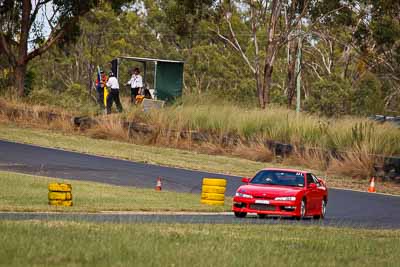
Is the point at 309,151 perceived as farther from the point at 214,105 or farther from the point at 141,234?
the point at 141,234

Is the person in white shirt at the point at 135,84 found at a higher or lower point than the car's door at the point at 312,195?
higher

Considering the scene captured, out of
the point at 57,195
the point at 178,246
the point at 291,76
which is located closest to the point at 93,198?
the point at 57,195

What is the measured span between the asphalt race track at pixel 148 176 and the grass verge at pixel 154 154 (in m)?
1.27

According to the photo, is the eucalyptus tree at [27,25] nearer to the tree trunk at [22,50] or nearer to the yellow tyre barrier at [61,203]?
the tree trunk at [22,50]

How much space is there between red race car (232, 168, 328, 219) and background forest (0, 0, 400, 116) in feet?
70.9

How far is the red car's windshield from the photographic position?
75.7 feet

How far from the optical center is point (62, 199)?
20641mm

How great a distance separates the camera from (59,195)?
2059 cm

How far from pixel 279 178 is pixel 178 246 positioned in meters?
11.3

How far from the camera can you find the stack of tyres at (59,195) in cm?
2056

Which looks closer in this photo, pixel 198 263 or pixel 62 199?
pixel 198 263

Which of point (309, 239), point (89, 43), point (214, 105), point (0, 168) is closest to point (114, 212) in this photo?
point (309, 239)

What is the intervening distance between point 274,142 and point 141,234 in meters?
24.9

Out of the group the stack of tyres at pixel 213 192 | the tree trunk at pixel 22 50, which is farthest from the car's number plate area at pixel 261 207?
the tree trunk at pixel 22 50
